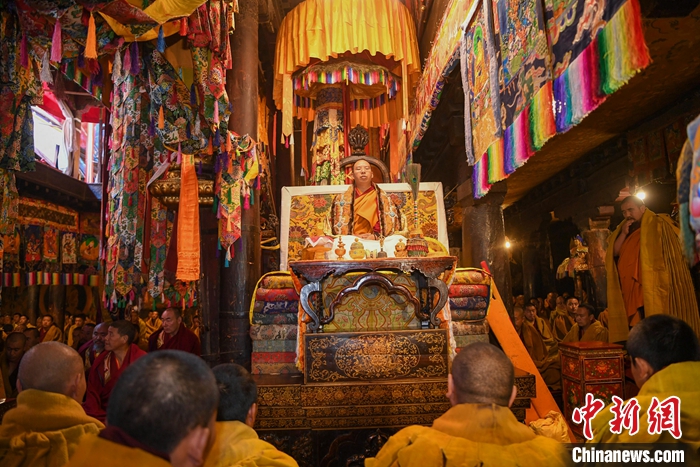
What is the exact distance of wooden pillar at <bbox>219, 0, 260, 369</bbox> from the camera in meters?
5.35

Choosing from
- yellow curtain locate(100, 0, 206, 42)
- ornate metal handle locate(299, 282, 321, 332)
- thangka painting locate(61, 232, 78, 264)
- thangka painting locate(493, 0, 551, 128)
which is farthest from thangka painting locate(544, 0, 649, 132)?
thangka painting locate(61, 232, 78, 264)

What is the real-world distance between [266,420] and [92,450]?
251 cm

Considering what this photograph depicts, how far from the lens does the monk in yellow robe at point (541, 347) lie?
5672mm

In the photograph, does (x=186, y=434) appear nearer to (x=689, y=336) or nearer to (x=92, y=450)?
(x=92, y=450)

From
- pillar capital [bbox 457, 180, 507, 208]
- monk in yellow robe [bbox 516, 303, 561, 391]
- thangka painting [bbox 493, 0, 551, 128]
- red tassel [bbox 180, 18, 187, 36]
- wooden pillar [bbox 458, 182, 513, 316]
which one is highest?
red tassel [bbox 180, 18, 187, 36]

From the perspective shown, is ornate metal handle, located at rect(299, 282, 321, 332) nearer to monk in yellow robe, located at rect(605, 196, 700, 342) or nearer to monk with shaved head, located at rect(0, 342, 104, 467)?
monk with shaved head, located at rect(0, 342, 104, 467)

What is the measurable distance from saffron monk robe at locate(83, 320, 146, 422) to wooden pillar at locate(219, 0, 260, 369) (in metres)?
1.48

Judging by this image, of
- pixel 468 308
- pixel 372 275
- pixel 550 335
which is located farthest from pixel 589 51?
pixel 550 335

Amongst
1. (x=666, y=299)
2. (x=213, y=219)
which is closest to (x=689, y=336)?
(x=666, y=299)

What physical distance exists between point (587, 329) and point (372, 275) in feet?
11.5

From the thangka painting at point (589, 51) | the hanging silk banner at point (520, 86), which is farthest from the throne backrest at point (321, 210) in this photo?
the thangka painting at point (589, 51)

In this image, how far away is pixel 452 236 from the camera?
1431 centimetres

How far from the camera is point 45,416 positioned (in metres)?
1.88

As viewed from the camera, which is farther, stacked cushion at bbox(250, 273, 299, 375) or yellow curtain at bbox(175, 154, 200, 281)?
→ yellow curtain at bbox(175, 154, 200, 281)
